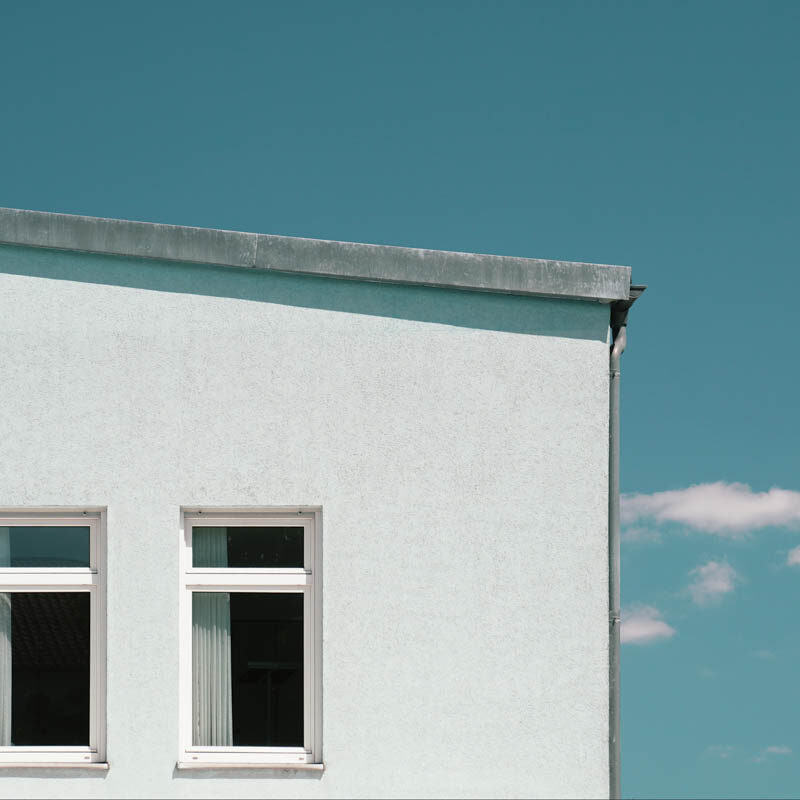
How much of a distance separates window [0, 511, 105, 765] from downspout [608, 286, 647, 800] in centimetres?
313

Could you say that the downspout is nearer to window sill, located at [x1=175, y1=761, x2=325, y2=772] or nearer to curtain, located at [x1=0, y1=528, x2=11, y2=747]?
window sill, located at [x1=175, y1=761, x2=325, y2=772]

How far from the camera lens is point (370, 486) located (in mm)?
6406

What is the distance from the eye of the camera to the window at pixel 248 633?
6457 millimetres

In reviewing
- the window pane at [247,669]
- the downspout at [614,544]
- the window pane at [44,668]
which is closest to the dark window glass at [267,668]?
the window pane at [247,669]

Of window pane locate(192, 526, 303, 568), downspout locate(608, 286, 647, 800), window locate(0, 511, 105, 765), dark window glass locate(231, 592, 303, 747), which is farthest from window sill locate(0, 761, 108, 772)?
downspout locate(608, 286, 647, 800)

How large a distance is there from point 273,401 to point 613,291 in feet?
7.24

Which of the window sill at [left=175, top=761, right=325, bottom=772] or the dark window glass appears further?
the dark window glass

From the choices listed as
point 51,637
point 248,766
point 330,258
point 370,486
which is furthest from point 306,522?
point 51,637

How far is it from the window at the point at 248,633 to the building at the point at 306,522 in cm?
1

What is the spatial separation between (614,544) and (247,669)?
2.41m

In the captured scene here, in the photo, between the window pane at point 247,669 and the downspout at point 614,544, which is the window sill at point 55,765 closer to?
the window pane at point 247,669

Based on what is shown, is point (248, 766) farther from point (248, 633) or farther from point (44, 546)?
point (44, 546)

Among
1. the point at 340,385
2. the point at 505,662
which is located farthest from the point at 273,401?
the point at 505,662

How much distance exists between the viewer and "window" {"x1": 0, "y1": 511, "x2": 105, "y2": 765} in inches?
257
